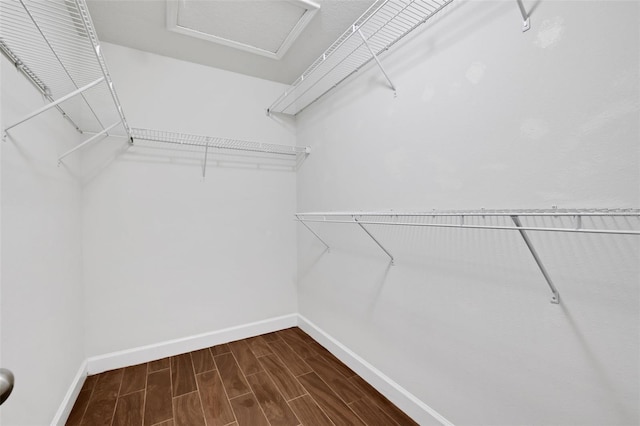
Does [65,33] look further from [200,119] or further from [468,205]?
[468,205]

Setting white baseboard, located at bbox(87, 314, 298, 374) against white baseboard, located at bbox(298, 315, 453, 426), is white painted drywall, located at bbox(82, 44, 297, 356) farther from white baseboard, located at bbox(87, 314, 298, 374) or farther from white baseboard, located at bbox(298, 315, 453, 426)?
white baseboard, located at bbox(298, 315, 453, 426)

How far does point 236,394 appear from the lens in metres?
1.65

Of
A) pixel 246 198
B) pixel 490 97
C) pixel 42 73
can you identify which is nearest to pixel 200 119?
pixel 246 198

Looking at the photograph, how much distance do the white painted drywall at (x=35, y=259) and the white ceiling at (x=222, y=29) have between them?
0.74 m

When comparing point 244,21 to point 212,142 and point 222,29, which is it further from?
point 212,142

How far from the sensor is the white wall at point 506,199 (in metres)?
0.81

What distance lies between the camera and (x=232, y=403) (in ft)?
5.17

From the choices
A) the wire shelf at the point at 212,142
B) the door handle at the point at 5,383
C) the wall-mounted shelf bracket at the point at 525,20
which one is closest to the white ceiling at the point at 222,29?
the wire shelf at the point at 212,142

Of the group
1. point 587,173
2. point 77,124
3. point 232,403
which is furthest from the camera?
point 77,124

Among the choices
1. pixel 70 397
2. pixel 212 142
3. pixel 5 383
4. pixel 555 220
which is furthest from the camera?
pixel 212 142

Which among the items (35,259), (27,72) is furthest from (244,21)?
(35,259)

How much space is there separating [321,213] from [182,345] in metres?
1.58

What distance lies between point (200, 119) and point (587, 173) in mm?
2366

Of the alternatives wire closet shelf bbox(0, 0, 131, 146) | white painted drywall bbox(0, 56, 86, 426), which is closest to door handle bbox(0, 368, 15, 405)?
white painted drywall bbox(0, 56, 86, 426)
